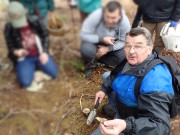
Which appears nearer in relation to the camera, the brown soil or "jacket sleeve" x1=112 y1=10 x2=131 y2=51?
the brown soil

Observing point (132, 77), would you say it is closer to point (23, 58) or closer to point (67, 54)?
point (67, 54)

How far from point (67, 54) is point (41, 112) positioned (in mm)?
254

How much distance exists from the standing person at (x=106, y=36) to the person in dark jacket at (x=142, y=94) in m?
0.37

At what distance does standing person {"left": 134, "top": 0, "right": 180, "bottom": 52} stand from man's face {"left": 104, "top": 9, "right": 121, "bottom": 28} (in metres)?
0.30

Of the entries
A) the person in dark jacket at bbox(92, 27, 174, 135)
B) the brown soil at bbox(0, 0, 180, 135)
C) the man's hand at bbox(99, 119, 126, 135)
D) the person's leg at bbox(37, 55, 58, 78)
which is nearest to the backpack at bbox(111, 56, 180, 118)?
the person in dark jacket at bbox(92, 27, 174, 135)

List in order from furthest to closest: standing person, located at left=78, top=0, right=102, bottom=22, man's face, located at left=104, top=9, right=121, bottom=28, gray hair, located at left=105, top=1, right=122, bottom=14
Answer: man's face, located at left=104, top=9, right=121, bottom=28 < gray hair, located at left=105, top=1, right=122, bottom=14 < standing person, located at left=78, top=0, right=102, bottom=22

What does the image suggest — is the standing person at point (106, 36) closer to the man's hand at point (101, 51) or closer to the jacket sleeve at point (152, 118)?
the man's hand at point (101, 51)

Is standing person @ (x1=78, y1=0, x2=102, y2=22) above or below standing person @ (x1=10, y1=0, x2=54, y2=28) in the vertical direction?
below

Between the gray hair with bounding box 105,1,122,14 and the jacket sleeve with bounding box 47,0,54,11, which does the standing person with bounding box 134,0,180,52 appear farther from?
the jacket sleeve with bounding box 47,0,54,11

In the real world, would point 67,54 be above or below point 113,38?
above

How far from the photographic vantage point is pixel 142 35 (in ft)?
4.99

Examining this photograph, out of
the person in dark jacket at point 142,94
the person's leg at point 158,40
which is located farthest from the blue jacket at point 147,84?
the person's leg at point 158,40

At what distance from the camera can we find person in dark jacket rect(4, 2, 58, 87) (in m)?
1.14

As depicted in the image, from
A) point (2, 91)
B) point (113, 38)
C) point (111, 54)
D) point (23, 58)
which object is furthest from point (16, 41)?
point (111, 54)
